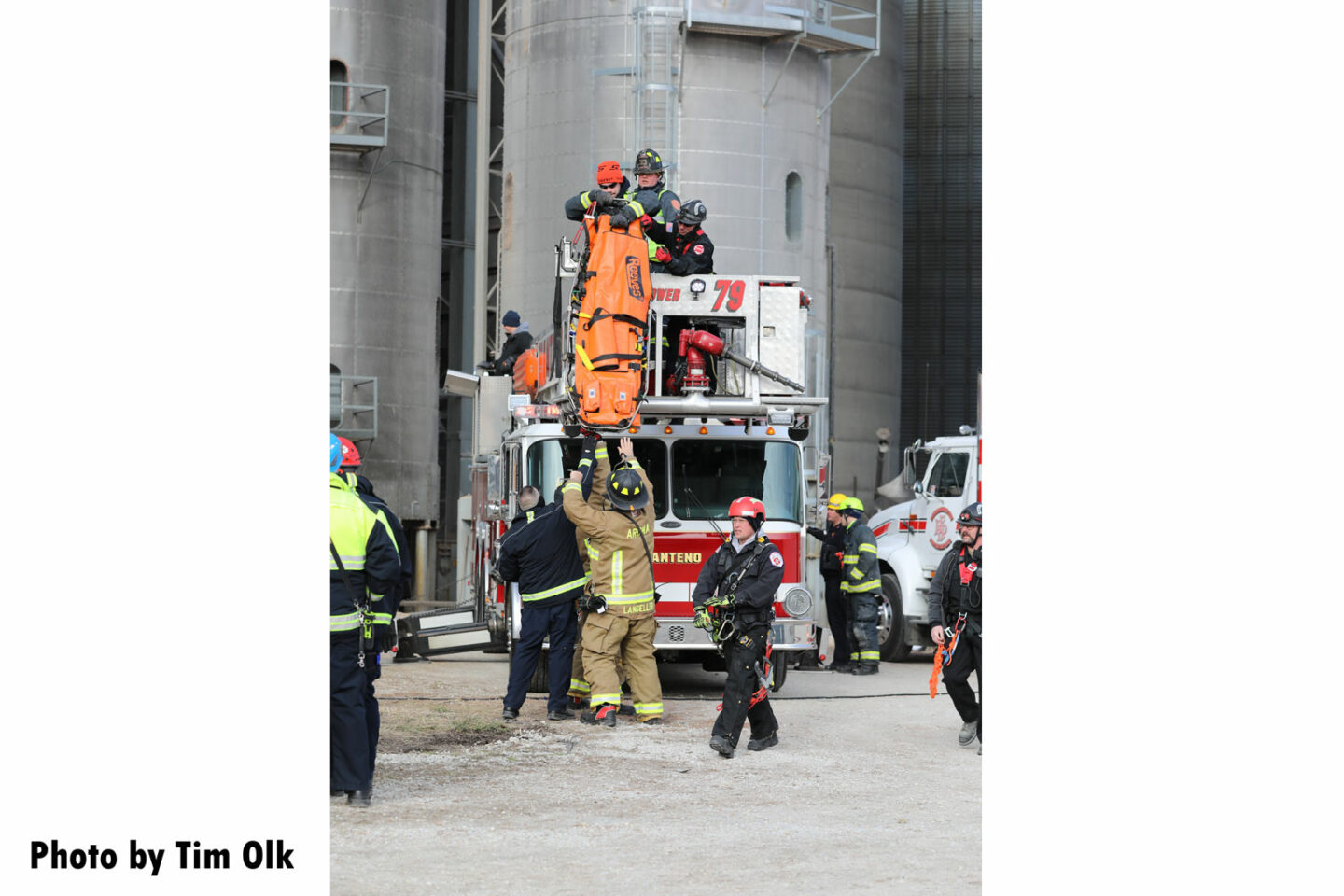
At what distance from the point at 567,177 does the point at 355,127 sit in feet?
21.0

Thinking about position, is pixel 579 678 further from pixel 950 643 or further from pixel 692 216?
pixel 692 216

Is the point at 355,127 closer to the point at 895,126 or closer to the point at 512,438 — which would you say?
the point at 895,126

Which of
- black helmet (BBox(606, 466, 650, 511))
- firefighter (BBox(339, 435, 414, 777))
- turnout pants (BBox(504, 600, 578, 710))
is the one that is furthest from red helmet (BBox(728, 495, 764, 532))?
firefighter (BBox(339, 435, 414, 777))

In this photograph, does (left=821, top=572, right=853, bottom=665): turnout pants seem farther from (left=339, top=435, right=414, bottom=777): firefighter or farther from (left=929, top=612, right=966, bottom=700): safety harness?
(left=339, top=435, right=414, bottom=777): firefighter

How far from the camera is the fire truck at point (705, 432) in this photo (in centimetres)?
1327

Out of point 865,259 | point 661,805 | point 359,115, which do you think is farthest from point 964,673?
point 865,259

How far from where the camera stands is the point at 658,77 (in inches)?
789

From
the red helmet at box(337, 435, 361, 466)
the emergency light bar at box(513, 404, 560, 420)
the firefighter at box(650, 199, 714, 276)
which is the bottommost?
the red helmet at box(337, 435, 361, 466)

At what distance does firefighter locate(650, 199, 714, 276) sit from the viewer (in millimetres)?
13117

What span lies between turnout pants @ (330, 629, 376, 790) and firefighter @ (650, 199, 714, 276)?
18.2ft

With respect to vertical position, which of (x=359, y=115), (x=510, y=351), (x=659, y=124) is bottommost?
(x=510, y=351)

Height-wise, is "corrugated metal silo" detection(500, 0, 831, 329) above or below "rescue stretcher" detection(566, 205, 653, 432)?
above

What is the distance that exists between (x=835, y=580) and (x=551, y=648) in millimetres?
5329

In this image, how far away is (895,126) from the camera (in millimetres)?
30406
